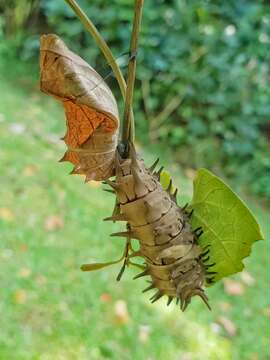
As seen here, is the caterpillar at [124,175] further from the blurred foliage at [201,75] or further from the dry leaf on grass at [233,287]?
the blurred foliage at [201,75]

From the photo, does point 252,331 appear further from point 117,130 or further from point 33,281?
point 117,130

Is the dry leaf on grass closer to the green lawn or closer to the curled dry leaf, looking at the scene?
the green lawn

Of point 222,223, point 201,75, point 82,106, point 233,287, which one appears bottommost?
point 233,287

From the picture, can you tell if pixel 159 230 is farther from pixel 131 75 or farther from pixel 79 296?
pixel 79 296

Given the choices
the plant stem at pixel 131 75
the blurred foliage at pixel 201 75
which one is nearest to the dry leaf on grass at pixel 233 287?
the blurred foliage at pixel 201 75

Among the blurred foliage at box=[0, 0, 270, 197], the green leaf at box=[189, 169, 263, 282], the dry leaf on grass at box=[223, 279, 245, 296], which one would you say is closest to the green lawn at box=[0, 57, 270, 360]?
the dry leaf on grass at box=[223, 279, 245, 296]

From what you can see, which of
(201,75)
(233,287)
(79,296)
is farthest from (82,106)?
(201,75)
